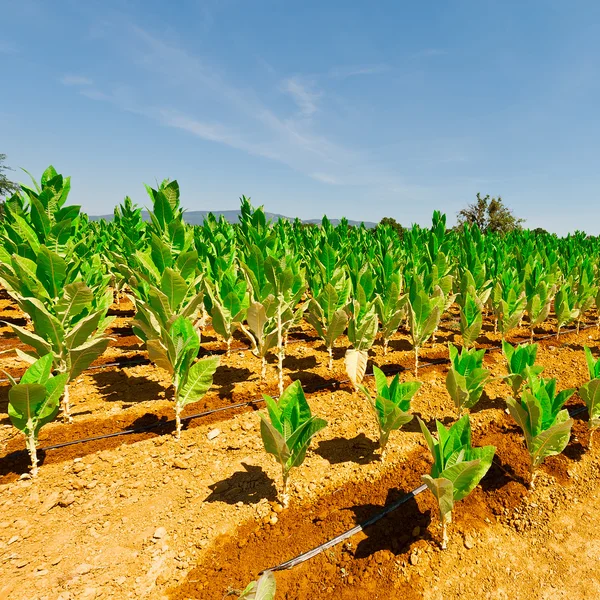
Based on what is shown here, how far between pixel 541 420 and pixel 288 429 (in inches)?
73.6

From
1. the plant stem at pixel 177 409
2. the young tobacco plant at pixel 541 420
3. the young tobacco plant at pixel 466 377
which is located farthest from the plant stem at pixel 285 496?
the young tobacco plant at pixel 541 420

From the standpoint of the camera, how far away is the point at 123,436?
3.23m

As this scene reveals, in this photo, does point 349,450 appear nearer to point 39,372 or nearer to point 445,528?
point 445,528

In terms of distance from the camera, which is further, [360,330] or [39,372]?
[360,330]

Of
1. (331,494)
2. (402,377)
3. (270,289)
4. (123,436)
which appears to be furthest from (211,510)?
(402,377)

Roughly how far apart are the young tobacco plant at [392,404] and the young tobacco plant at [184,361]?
4.44 ft

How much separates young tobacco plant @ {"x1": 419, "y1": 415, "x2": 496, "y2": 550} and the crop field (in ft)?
0.04

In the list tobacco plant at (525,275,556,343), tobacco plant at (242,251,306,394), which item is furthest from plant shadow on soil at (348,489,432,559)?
tobacco plant at (525,275,556,343)

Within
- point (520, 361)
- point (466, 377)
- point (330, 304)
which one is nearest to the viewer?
point (466, 377)

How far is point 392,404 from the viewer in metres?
2.66

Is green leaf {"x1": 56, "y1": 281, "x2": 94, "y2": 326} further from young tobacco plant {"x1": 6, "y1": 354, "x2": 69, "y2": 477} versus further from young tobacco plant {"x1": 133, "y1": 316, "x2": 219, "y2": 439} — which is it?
young tobacco plant {"x1": 133, "y1": 316, "x2": 219, "y2": 439}

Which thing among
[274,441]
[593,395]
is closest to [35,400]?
[274,441]

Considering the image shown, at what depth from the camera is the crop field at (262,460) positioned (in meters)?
2.05

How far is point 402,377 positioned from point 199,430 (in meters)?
2.57
